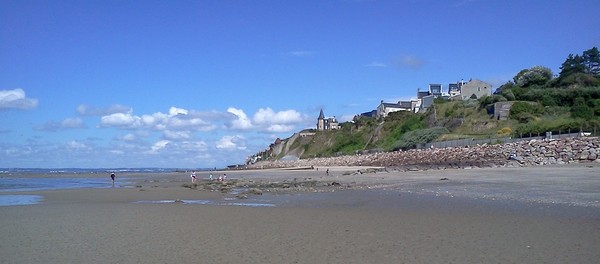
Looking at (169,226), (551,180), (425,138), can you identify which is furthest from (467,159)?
(169,226)

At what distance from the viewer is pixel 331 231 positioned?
36.5ft

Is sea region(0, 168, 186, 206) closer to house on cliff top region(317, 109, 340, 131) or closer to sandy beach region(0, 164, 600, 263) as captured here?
sandy beach region(0, 164, 600, 263)

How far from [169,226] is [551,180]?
55.4 feet

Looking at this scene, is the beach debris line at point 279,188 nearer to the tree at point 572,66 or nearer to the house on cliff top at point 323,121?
the tree at point 572,66

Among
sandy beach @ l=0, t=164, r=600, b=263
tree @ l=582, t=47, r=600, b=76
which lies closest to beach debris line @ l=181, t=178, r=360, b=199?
sandy beach @ l=0, t=164, r=600, b=263

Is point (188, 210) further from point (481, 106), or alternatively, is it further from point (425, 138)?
point (481, 106)

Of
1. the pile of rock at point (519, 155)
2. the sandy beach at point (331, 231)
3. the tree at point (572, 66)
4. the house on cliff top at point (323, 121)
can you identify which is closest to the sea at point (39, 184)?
the sandy beach at point (331, 231)

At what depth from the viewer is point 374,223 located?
39.9 ft

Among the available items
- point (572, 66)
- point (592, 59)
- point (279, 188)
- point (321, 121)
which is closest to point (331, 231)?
point (279, 188)

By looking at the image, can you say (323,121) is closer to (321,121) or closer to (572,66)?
(321,121)

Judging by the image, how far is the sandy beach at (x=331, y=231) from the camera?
27.9 feet

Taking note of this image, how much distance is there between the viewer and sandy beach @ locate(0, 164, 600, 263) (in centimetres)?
852

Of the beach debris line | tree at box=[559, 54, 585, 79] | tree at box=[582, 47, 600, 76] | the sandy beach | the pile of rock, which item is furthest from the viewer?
tree at box=[582, 47, 600, 76]

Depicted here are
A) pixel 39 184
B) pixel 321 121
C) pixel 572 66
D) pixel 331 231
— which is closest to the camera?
pixel 331 231
